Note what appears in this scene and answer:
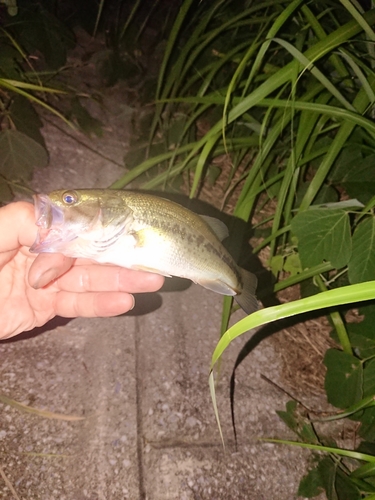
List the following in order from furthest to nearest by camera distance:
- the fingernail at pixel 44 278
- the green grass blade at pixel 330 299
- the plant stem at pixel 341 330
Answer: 1. the plant stem at pixel 341 330
2. the fingernail at pixel 44 278
3. the green grass blade at pixel 330 299

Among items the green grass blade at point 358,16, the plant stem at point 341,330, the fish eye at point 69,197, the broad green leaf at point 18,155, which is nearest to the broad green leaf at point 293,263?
the plant stem at point 341,330

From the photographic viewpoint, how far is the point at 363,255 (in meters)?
1.70

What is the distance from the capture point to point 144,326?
7.30 ft

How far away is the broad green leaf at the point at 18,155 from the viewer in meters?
2.24

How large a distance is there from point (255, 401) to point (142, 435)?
0.66 m

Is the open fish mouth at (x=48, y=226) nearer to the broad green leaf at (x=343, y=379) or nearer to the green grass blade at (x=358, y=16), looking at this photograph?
the green grass blade at (x=358, y=16)

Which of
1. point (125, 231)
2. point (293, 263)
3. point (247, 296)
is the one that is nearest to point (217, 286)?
point (247, 296)

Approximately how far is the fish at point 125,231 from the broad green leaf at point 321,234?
46 centimetres

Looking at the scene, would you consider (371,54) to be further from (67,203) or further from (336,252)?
(67,203)

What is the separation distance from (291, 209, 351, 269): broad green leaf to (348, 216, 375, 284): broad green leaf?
4 cm

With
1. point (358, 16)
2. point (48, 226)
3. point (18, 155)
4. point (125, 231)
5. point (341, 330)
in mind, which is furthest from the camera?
point (18, 155)

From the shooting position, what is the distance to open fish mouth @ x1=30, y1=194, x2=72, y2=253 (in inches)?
51.9

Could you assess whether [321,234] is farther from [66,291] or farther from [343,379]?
[66,291]

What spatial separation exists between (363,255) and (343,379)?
0.74 m
